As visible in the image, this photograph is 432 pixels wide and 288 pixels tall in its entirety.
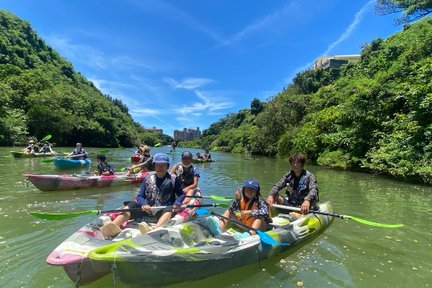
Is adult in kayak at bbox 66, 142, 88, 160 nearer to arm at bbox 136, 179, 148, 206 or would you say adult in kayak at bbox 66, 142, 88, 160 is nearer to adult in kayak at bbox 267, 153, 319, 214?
arm at bbox 136, 179, 148, 206

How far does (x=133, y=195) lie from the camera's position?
11586 mm

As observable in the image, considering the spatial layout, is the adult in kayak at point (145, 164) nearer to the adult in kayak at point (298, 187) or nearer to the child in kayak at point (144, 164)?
the child in kayak at point (144, 164)

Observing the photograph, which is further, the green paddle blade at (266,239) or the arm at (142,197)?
the arm at (142,197)

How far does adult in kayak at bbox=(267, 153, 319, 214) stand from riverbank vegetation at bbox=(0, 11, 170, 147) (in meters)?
43.5

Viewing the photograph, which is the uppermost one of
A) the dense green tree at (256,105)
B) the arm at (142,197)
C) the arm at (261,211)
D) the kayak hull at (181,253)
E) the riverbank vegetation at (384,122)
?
the dense green tree at (256,105)

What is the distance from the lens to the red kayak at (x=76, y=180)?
11.0 metres

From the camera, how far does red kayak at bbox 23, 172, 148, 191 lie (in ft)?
36.0

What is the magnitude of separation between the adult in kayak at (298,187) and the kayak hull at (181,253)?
1607 millimetres

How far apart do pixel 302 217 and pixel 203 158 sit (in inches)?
869

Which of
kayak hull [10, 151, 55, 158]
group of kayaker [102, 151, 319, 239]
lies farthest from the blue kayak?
group of kayaker [102, 151, 319, 239]

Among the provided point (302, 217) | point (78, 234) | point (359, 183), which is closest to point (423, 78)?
point (359, 183)

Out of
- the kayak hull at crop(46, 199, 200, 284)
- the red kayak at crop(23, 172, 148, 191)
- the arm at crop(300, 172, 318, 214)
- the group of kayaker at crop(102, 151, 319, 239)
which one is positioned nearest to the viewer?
the kayak hull at crop(46, 199, 200, 284)

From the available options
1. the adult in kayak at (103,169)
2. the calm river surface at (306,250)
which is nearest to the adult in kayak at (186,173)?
the calm river surface at (306,250)

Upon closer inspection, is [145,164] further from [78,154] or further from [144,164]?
[78,154]
